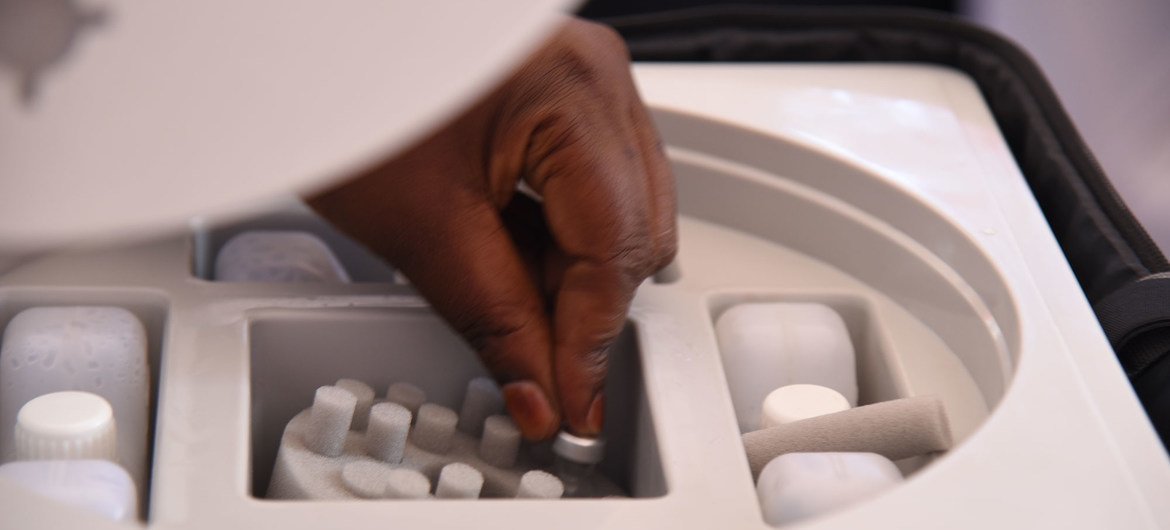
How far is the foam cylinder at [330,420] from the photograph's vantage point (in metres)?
0.63

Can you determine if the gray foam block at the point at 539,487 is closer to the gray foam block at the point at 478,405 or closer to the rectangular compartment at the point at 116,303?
the gray foam block at the point at 478,405

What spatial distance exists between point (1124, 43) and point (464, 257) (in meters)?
0.81

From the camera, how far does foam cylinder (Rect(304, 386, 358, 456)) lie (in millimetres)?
631

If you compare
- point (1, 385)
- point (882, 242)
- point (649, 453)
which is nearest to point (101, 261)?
point (1, 385)

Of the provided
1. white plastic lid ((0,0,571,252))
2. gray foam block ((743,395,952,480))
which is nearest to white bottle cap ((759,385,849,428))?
gray foam block ((743,395,952,480))

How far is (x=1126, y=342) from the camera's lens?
0.67 meters

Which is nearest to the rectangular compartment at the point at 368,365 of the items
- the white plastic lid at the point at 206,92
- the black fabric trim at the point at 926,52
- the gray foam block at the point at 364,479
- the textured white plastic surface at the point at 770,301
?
the textured white plastic surface at the point at 770,301

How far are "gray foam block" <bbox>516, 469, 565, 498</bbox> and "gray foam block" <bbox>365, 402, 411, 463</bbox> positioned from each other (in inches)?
2.8

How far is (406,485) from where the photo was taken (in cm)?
58

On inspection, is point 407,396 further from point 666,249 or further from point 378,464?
point 666,249

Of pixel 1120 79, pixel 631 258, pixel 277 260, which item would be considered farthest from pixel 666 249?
pixel 1120 79

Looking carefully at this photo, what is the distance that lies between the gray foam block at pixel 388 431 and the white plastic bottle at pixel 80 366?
113 millimetres

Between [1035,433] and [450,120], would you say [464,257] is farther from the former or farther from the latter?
[1035,433]

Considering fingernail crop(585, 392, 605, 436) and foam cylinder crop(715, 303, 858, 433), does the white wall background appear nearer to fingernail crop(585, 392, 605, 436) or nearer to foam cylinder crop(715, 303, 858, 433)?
foam cylinder crop(715, 303, 858, 433)
